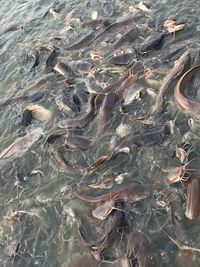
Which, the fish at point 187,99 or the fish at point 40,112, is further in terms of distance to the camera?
the fish at point 40,112

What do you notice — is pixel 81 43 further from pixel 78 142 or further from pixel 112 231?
pixel 112 231

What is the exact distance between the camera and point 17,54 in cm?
1184

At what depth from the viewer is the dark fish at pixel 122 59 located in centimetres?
931

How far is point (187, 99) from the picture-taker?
7676 mm

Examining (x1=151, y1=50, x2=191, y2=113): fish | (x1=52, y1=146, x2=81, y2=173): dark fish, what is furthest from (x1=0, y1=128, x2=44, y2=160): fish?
(x1=151, y1=50, x2=191, y2=113): fish

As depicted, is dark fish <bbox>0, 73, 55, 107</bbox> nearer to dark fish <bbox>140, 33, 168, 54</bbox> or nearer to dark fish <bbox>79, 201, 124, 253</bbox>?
dark fish <bbox>140, 33, 168, 54</bbox>

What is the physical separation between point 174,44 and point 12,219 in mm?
4979

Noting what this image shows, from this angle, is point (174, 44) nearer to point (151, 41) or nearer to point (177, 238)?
point (151, 41)

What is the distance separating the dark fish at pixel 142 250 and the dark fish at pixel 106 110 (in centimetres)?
252

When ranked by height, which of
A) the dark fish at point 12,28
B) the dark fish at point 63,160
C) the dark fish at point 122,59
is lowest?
the dark fish at point 122,59

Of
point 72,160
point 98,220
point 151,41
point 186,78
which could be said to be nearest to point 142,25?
point 151,41

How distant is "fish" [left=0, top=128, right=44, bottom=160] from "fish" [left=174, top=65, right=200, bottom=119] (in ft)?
9.04

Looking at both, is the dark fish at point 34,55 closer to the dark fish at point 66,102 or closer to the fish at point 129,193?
the dark fish at point 66,102

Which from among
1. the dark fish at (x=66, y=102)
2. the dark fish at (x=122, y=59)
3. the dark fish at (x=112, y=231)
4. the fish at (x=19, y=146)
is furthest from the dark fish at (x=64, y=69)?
the dark fish at (x=112, y=231)
